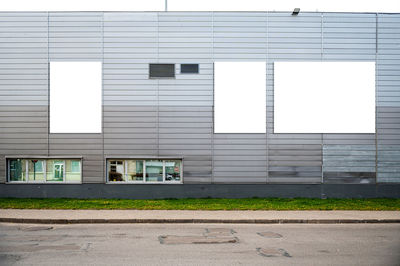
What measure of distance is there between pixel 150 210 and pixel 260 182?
605cm

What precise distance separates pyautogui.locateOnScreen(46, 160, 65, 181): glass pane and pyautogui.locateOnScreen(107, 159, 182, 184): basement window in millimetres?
2264

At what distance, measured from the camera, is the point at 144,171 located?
60.5ft

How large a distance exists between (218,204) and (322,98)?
23.4ft

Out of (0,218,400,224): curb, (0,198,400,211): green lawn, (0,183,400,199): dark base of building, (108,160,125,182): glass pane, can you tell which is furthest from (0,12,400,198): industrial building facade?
(0,218,400,224): curb

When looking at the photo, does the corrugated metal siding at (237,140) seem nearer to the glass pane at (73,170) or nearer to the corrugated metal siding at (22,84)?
the glass pane at (73,170)

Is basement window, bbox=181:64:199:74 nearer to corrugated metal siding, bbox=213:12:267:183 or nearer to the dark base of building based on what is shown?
corrugated metal siding, bbox=213:12:267:183

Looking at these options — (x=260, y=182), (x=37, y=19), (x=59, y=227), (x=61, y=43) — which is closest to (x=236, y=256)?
(x=59, y=227)

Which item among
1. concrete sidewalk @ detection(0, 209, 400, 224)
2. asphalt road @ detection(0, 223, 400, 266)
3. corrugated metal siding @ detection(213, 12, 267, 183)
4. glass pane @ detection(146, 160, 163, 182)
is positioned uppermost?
corrugated metal siding @ detection(213, 12, 267, 183)

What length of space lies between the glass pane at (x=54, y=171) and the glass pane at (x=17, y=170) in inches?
46.5

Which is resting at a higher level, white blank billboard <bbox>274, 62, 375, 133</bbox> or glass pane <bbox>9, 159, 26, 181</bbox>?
white blank billboard <bbox>274, 62, 375, 133</bbox>

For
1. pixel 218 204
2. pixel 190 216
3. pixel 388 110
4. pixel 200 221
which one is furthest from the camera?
pixel 388 110

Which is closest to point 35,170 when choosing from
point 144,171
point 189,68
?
point 144,171

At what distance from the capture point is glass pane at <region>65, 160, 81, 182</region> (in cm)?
1841

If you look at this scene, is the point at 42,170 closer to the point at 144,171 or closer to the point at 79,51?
the point at 144,171
